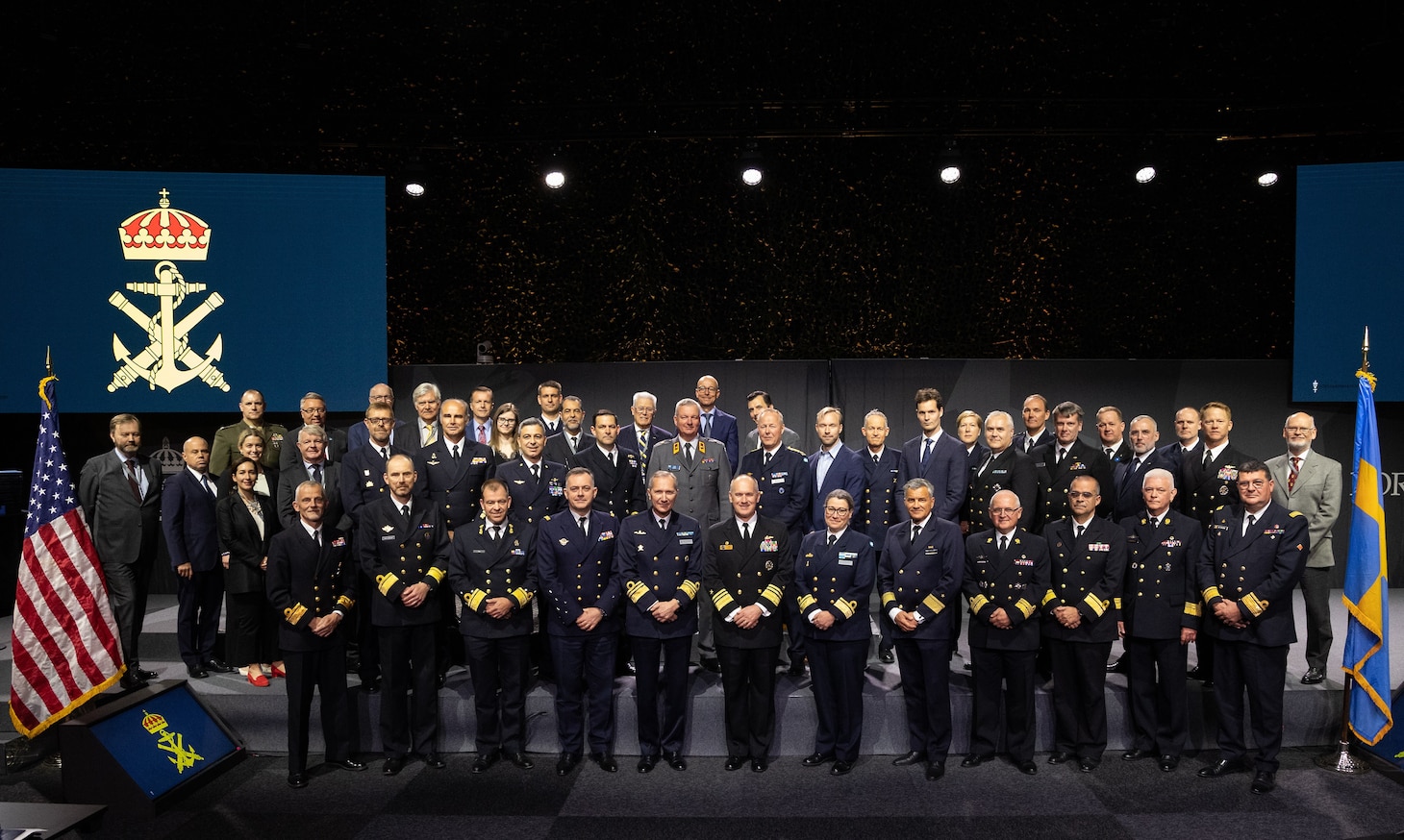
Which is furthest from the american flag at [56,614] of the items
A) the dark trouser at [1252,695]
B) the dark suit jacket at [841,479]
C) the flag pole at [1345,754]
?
the flag pole at [1345,754]

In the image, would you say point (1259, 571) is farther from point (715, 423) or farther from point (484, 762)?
point (484, 762)

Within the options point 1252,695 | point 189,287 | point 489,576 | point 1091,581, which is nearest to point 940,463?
point 1091,581

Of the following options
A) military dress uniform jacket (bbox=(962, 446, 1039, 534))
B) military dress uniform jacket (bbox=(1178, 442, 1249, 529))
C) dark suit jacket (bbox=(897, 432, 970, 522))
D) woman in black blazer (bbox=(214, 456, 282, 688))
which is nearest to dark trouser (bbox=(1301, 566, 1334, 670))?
military dress uniform jacket (bbox=(1178, 442, 1249, 529))

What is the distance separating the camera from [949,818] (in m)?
4.18

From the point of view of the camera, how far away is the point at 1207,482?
212 inches

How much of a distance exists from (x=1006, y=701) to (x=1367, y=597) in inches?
80.5

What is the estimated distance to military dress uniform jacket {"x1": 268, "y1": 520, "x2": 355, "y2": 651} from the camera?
4605 mm

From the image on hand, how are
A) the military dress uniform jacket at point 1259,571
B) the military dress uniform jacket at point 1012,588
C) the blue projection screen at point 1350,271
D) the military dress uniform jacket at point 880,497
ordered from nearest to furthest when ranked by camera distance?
the military dress uniform jacket at point 1259,571
the military dress uniform jacket at point 1012,588
the military dress uniform jacket at point 880,497
the blue projection screen at point 1350,271

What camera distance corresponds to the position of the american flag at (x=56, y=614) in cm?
460

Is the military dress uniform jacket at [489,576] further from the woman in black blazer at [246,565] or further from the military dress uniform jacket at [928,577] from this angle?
the military dress uniform jacket at [928,577]

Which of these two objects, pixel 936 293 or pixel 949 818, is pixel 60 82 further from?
pixel 949 818

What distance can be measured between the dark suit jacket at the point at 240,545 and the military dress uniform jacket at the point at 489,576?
1333mm

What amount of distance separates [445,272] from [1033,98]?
545 centimetres

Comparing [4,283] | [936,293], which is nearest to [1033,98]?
[936,293]
